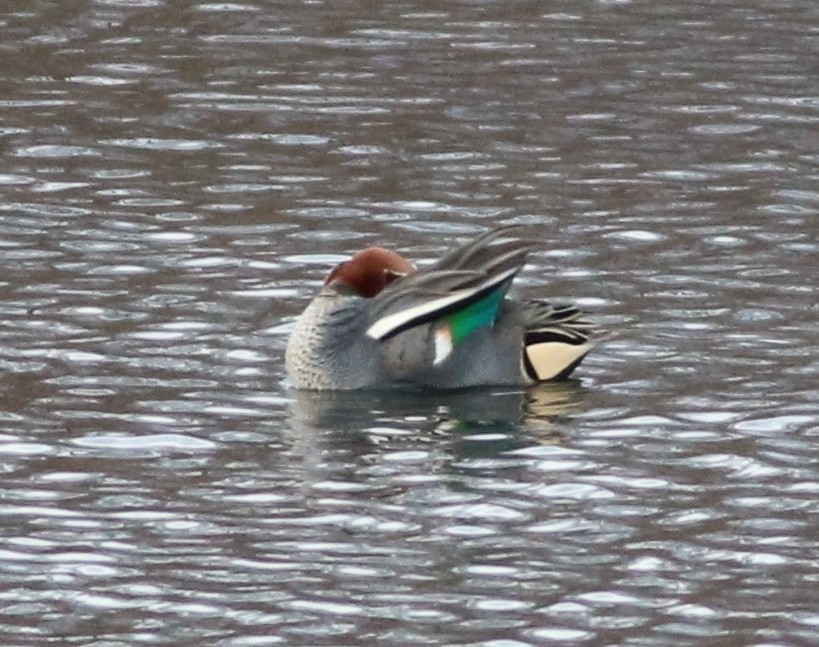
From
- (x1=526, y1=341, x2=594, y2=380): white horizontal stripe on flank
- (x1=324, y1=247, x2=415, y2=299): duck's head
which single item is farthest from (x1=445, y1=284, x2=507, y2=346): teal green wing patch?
(x1=324, y1=247, x2=415, y2=299): duck's head

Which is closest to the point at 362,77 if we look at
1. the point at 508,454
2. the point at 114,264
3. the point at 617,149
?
the point at 617,149

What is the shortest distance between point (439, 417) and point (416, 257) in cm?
238

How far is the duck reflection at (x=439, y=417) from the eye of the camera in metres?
10.1

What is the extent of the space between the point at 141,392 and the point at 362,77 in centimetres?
600

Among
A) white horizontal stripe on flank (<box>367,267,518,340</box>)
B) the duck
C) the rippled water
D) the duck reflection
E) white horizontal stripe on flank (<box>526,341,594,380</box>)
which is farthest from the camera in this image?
white horizontal stripe on flank (<box>526,341,594,380</box>)

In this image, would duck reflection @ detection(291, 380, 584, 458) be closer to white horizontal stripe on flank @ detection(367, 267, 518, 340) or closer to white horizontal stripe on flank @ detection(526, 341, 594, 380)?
white horizontal stripe on flank @ detection(526, 341, 594, 380)

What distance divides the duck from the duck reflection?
0.08 metres

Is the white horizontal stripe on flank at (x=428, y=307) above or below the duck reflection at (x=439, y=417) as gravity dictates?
above

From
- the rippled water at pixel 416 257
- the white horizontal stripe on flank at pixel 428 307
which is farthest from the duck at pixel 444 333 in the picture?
the rippled water at pixel 416 257

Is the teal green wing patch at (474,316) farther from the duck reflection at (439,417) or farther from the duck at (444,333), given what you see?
the duck reflection at (439,417)

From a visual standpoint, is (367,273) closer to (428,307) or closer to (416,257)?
(428,307)

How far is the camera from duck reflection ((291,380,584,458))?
10055 mm

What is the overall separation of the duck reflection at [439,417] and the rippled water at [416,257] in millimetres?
24

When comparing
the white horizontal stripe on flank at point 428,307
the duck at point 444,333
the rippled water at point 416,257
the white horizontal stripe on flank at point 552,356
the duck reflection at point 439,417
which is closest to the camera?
the rippled water at point 416,257
